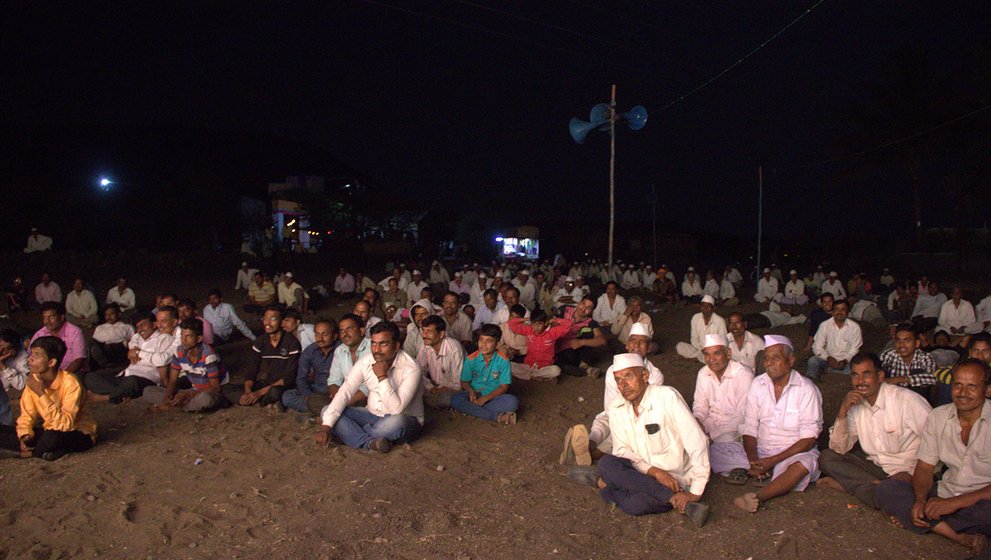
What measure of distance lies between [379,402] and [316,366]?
1.42 metres

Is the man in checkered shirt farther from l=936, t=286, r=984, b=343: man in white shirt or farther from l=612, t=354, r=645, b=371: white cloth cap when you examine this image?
l=936, t=286, r=984, b=343: man in white shirt

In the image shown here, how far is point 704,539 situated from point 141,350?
6638 millimetres

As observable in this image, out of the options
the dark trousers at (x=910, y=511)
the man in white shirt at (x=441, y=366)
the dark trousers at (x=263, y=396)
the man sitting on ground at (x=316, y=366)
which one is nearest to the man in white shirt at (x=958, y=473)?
the dark trousers at (x=910, y=511)

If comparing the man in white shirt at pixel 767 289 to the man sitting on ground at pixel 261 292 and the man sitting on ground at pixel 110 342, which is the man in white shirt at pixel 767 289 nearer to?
the man sitting on ground at pixel 261 292

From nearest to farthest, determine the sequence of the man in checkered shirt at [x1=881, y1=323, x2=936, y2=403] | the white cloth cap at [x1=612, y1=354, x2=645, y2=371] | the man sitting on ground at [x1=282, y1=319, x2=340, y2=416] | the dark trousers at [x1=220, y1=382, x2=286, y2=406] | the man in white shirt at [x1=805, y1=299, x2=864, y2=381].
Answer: the white cloth cap at [x1=612, y1=354, x2=645, y2=371]
the man in checkered shirt at [x1=881, y1=323, x2=936, y2=403]
the man sitting on ground at [x1=282, y1=319, x2=340, y2=416]
the dark trousers at [x1=220, y1=382, x2=286, y2=406]
the man in white shirt at [x1=805, y1=299, x2=864, y2=381]

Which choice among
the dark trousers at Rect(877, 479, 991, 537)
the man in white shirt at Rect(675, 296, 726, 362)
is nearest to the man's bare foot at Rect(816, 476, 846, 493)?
the dark trousers at Rect(877, 479, 991, 537)

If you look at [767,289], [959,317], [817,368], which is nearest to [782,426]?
[817,368]

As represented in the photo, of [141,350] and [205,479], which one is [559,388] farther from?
[141,350]

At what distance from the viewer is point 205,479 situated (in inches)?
208

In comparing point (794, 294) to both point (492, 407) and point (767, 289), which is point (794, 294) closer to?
point (767, 289)

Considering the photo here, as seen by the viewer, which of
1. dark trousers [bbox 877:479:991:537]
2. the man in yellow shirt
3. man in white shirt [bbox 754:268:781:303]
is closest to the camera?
dark trousers [bbox 877:479:991:537]

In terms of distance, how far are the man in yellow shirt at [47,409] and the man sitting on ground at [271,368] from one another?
5.93ft

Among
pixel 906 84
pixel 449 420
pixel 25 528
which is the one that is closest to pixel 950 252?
pixel 906 84

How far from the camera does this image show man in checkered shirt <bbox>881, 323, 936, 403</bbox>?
267 inches
